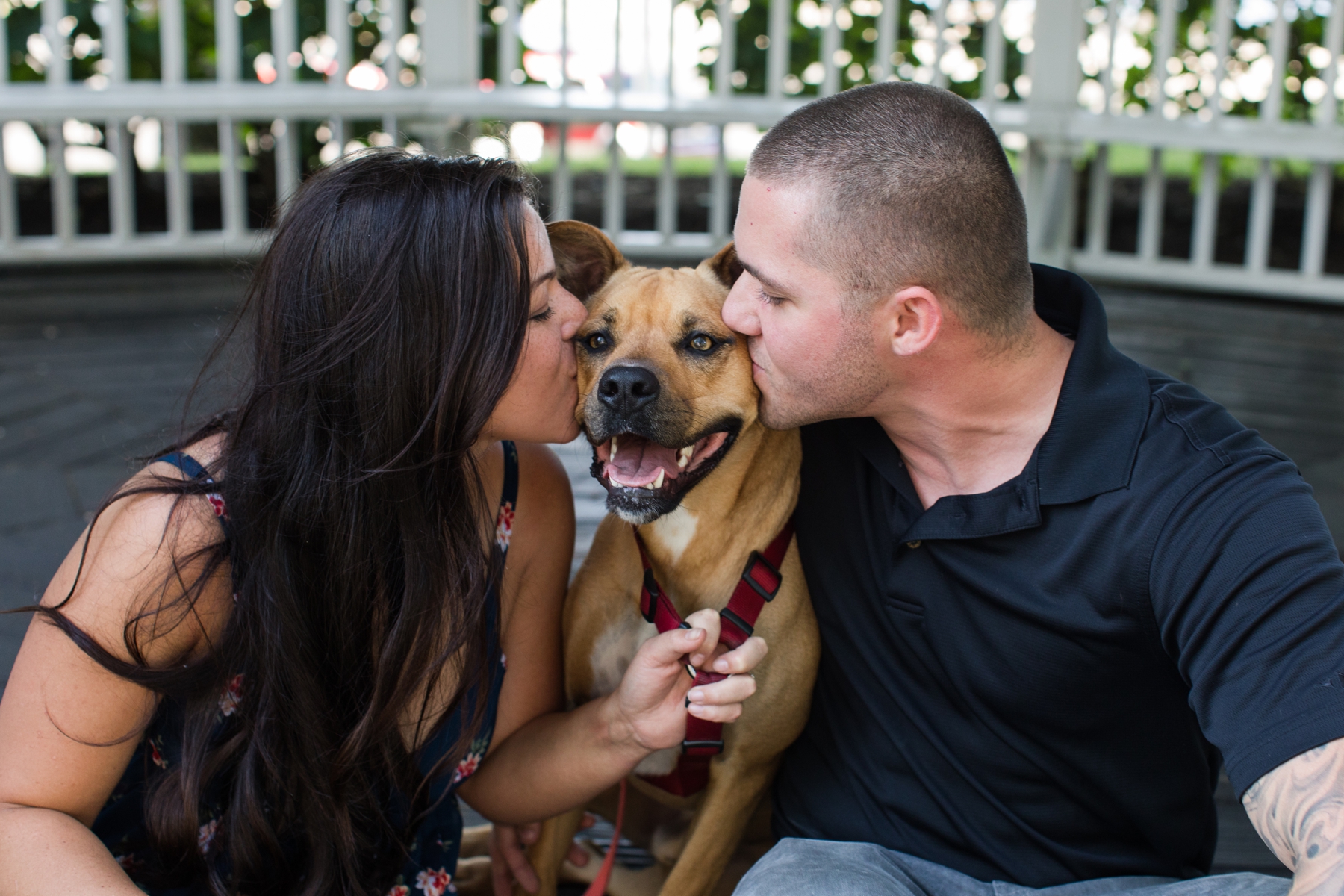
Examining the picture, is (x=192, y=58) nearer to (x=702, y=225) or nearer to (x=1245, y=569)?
(x=702, y=225)

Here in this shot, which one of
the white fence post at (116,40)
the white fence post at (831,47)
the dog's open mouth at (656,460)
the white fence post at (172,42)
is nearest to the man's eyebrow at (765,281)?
the dog's open mouth at (656,460)

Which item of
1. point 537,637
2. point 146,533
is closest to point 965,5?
point 537,637

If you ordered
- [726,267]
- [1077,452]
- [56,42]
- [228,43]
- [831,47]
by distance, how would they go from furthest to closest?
[831,47]
[228,43]
[56,42]
[726,267]
[1077,452]

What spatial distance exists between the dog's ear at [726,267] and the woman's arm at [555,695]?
53cm

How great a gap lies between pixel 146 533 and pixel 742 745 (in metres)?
1.11

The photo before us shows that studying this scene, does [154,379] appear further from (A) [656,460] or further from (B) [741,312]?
(B) [741,312]

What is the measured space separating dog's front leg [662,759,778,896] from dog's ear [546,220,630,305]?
39.4 inches

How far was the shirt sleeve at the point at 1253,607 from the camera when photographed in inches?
61.8

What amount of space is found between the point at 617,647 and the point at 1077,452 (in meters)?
0.96

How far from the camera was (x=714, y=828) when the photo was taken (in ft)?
7.65

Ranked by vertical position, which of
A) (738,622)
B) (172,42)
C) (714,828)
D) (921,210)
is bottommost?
(714,828)

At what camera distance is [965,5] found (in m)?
6.87

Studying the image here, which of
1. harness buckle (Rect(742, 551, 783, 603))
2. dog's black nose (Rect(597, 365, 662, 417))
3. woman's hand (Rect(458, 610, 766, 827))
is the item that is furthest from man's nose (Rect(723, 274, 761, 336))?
woman's hand (Rect(458, 610, 766, 827))

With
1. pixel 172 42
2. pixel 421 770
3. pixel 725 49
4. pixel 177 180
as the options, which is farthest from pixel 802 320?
pixel 177 180
